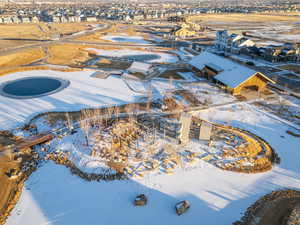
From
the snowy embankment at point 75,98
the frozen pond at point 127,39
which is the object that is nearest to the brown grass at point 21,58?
the snowy embankment at point 75,98

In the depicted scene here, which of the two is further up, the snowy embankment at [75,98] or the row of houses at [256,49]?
the row of houses at [256,49]

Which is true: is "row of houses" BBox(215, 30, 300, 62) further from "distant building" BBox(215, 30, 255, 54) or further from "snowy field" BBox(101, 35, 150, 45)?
"snowy field" BBox(101, 35, 150, 45)

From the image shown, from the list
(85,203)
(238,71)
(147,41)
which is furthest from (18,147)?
(147,41)

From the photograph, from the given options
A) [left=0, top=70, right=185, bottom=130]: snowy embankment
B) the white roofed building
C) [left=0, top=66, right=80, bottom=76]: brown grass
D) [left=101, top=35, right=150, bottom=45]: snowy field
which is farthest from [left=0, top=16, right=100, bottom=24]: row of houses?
the white roofed building

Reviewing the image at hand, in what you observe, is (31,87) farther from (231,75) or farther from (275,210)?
(275,210)

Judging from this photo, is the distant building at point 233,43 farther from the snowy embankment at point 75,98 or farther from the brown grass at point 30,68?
the brown grass at point 30,68

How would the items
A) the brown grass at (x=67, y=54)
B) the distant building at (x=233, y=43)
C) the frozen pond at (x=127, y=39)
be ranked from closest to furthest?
the brown grass at (x=67, y=54) < the distant building at (x=233, y=43) < the frozen pond at (x=127, y=39)

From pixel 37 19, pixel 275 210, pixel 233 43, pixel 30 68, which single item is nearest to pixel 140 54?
pixel 30 68
